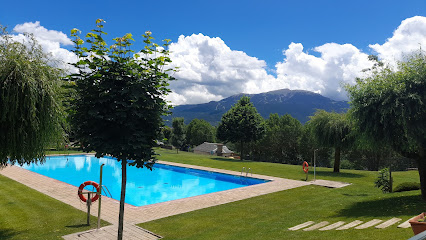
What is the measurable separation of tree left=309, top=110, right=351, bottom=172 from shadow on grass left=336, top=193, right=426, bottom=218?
11155 mm

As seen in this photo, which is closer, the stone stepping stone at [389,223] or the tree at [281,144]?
the stone stepping stone at [389,223]

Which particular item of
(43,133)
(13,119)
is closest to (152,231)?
(43,133)

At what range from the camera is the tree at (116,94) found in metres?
5.67

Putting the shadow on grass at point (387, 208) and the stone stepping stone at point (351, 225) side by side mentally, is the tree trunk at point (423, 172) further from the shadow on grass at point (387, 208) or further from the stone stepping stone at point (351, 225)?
the stone stepping stone at point (351, 225)

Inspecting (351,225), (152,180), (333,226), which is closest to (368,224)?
(351,225)

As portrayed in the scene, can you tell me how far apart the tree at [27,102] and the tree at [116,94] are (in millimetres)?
1309

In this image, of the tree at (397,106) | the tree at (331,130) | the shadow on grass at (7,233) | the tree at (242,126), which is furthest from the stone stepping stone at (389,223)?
the tree at (242,126)

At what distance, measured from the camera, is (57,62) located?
23.6ft

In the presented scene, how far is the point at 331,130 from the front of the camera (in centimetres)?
2247

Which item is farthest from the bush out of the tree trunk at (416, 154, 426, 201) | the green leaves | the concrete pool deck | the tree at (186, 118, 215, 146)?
the tree at (186, 118, 215, 146)

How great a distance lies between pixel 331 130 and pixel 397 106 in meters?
13.5

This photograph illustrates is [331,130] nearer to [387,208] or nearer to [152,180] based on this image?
[387,208]

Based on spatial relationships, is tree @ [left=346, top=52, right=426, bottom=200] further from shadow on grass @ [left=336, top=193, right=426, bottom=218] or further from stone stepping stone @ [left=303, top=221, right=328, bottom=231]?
stone stepping stone @ [left=303, top=221, right=328, bottom=231]

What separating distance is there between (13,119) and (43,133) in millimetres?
794
